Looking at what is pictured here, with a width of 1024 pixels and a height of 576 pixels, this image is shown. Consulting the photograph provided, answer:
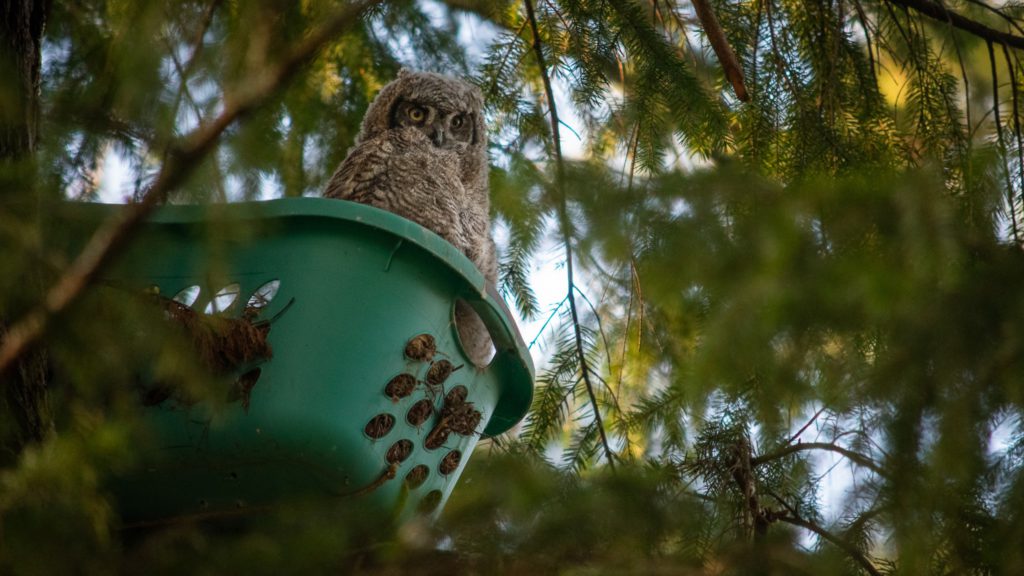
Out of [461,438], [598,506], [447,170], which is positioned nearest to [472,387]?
[461,438]

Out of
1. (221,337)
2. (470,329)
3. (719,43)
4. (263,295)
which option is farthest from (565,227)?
(221,337)

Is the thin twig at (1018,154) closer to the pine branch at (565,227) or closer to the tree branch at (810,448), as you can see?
the tree branch at (810,448)

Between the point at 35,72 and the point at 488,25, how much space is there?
133 centimetres

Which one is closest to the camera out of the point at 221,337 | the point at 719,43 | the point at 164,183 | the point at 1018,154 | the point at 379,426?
the point at 164,183

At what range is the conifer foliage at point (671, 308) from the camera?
3.01 ft

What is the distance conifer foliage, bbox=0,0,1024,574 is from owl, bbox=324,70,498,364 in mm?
172

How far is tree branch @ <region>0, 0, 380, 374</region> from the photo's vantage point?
2.84ft

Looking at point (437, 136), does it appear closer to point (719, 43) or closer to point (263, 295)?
point (719, 43)

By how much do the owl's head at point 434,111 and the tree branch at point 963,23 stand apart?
2.77ft

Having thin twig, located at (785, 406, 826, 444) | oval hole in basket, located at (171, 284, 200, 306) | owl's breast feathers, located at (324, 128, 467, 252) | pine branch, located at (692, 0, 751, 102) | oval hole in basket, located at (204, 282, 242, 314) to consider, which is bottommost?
oval hole in basket, located at (171, 284, 200, 306)

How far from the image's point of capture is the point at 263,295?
142cm

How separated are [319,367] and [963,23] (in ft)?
4.22

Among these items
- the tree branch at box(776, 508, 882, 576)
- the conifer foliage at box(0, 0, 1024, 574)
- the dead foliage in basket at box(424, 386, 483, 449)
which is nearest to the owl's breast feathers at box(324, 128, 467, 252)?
the conifer foliage at box(0, 0, 1024, 574)

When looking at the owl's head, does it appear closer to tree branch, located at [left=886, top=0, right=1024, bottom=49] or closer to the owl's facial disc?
the owl's facial disc
